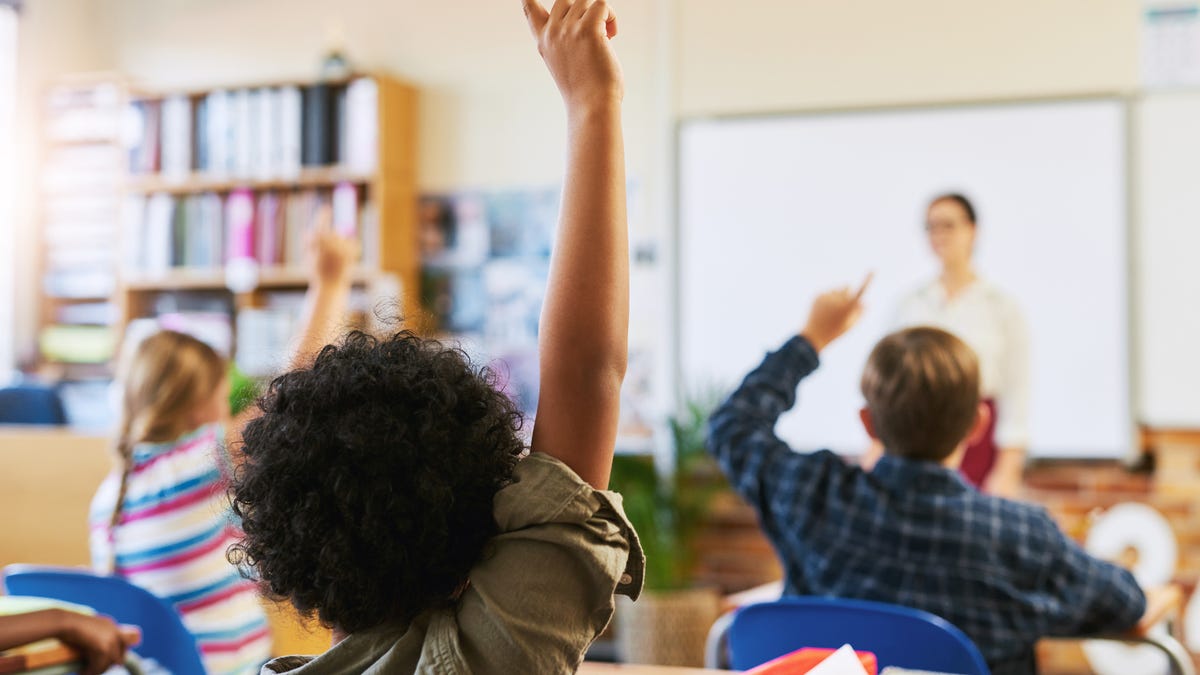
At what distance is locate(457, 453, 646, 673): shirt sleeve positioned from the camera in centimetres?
73

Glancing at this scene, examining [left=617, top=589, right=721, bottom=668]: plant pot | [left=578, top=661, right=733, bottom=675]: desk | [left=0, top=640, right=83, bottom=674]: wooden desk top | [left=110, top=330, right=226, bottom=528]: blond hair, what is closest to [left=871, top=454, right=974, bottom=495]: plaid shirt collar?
[left=578, top=661, right=733, bottom=675]: desk

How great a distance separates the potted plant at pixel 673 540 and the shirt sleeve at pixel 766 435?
2.32 m

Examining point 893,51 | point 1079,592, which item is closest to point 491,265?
point 893,51

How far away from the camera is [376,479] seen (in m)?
0.74

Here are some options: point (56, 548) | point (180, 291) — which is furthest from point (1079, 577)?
point (180, 291)

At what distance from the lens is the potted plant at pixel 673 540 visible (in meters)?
4.10

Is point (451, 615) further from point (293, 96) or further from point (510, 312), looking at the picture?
point (293, 96)

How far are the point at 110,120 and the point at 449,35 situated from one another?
5.21 ft

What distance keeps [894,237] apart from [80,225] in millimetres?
3514

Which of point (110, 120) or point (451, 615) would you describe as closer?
point (451, 615)

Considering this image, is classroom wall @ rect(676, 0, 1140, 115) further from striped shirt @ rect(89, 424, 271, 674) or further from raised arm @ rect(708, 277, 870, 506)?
striped shirt @ rect(89, 424, 271, 674)

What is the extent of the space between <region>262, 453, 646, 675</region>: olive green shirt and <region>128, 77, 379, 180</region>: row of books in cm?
417

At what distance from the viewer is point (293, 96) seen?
194 inches

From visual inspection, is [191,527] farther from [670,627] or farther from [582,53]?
[670,627]
